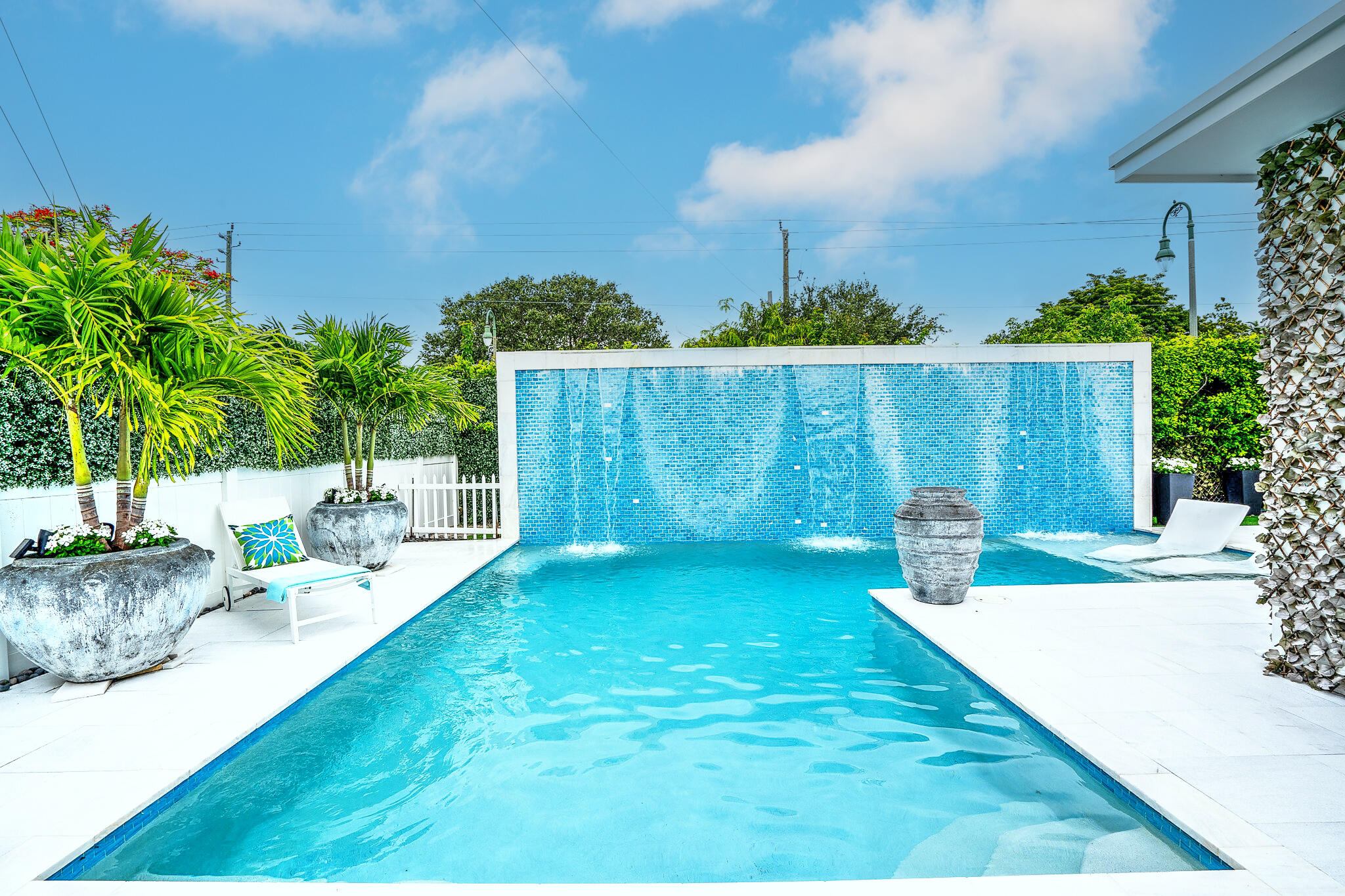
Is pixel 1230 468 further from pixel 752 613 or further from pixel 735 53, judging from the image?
pixel 735 53

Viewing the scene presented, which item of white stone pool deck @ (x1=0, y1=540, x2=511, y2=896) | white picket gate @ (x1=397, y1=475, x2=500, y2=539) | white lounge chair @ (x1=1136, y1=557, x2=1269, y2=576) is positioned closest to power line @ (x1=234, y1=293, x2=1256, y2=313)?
white picket gate @ (x1=397, y1=475, x2=500, y2=539)

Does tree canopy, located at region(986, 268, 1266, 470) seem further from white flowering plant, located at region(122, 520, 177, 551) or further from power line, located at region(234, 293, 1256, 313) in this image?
power line, located at region(234, 293, 1256, 313)

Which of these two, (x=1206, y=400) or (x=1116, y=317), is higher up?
(x=1116, y=317)

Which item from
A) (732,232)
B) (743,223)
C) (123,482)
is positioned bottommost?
(123,482)

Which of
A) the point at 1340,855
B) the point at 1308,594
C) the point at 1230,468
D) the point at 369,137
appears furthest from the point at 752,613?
the point at 369,137

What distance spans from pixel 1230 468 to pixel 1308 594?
32.4 ft

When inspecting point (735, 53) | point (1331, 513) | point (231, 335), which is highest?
point (735, 53)

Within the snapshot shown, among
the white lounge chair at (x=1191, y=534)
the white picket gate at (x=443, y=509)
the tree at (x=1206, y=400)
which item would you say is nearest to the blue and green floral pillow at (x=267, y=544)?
the white picket gate at (x=443, y=509)

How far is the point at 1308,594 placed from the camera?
3.65 m

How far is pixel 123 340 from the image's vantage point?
3896 millimetres

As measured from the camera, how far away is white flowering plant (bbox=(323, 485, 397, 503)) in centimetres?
752

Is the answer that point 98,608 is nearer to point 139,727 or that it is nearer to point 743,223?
point 139,727

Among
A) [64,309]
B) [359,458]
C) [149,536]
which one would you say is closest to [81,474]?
[149,536]

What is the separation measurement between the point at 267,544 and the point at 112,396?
2.23 m
